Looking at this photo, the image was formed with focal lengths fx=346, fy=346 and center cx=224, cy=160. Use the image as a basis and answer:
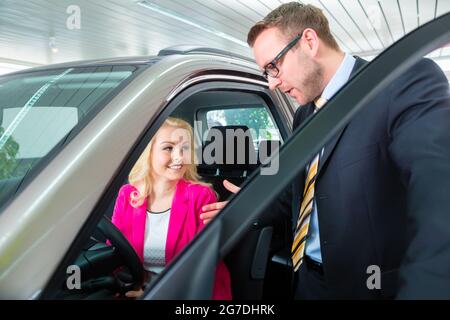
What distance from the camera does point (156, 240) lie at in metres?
1.72

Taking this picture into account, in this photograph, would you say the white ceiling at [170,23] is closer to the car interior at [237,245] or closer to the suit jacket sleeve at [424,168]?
the car interior at [237,245]

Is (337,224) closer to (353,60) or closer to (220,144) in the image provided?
(353,60)

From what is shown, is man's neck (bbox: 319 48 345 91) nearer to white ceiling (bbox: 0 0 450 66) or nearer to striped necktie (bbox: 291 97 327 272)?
striped necktie (bbox: 291 97 327 272)

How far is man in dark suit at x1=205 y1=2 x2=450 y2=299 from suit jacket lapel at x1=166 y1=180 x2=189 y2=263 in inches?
12.1

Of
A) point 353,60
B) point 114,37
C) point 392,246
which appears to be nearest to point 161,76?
point 353,60

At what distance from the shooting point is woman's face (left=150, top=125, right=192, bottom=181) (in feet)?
6.07

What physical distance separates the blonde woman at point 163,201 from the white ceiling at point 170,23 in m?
4.60

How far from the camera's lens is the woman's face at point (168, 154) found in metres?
1.85
